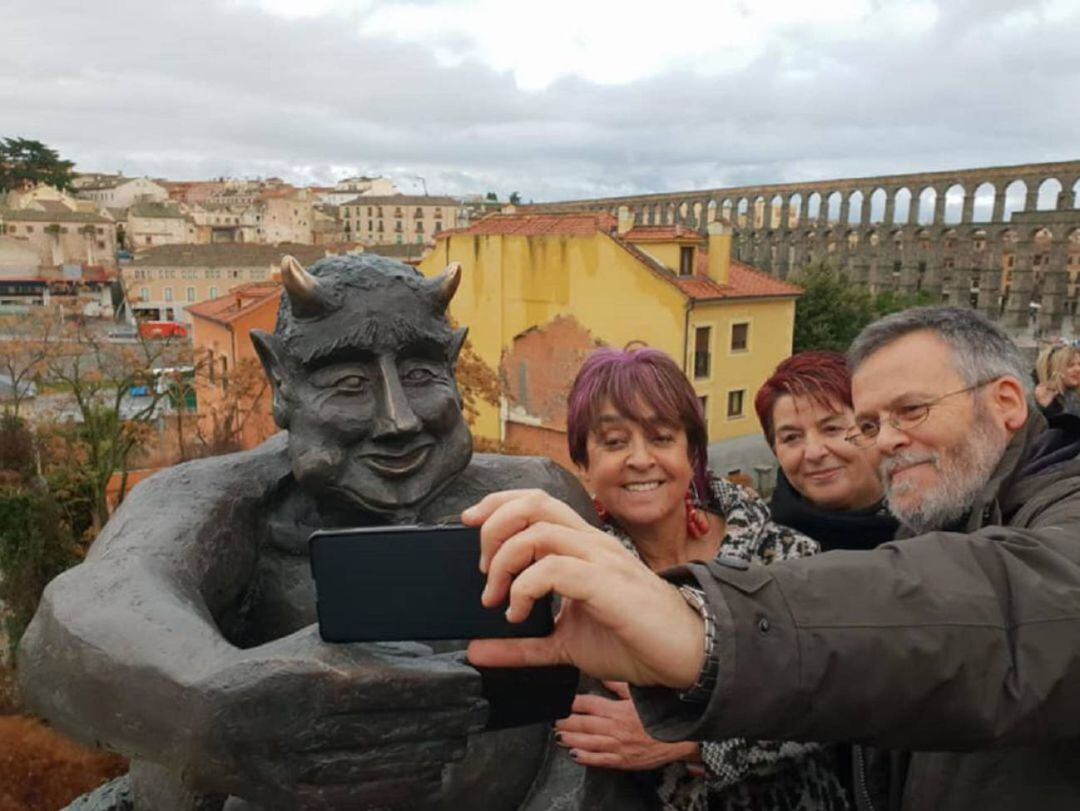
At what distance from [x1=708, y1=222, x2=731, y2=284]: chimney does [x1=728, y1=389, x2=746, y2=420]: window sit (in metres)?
2.82

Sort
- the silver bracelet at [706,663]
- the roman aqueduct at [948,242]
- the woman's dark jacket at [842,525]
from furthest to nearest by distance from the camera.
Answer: the roman aqueduct at [948,242]
the woman's dark jacket at [842,525]
the silver bracelet at [706,663]

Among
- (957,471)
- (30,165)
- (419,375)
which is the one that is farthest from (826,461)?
(30,165)

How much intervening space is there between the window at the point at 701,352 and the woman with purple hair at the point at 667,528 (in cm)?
1833

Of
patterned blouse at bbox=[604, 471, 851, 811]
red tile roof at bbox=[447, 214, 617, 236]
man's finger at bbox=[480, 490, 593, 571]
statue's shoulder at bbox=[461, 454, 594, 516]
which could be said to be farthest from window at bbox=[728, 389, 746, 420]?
man's finger at bbox=[480, 490, 593, 571]

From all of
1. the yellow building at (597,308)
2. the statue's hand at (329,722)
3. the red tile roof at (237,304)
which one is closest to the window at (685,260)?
the yellow building at (597,308)

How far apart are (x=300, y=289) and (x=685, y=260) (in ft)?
65.4

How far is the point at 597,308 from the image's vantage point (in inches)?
817

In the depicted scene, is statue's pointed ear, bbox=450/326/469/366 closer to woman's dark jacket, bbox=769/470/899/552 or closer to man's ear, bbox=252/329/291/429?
man's ear, bbox=252/329/291/429

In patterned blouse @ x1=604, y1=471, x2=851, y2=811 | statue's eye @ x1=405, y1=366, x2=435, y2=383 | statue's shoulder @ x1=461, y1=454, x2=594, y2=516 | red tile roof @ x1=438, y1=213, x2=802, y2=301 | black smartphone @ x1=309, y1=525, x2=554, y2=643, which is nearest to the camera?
black smartphone @ x1=309, y1=525, x2=554, y2=643

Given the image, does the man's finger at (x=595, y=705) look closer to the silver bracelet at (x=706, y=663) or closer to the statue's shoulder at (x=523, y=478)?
the statue's shoulder at (x=523, y=478)

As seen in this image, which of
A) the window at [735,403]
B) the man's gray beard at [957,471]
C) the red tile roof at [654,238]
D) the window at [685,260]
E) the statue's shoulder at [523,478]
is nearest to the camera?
the man's gray beard at [957,471]

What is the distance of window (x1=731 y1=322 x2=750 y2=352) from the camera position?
21428 mm

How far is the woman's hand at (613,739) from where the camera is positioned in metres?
2.00

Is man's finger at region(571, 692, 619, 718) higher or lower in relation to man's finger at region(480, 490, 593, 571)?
lower
